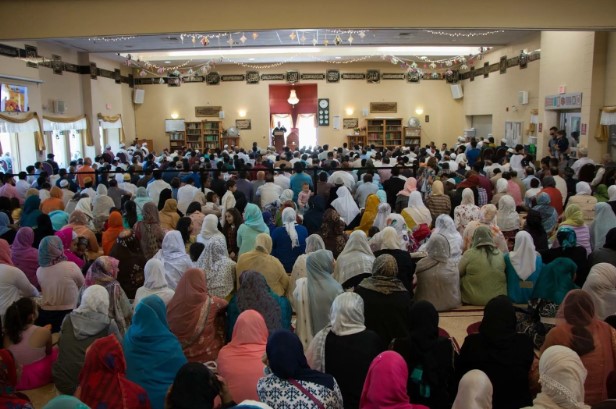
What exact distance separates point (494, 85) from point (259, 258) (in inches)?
587

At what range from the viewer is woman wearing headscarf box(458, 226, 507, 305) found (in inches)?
210

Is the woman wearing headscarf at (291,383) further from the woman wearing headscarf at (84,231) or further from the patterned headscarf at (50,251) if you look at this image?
the woman wearing headscarf at (84,231)

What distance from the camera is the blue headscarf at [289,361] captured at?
258cm

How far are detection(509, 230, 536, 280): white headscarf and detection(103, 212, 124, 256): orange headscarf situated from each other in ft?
14.4

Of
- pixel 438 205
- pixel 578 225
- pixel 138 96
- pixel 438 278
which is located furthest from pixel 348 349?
pixel 138 96

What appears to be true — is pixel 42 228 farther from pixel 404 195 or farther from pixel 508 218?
pixel 508 218

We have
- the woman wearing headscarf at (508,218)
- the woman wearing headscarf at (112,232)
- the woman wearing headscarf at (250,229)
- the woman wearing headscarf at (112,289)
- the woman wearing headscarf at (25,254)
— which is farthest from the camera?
the woman wearing headscarf at (508,218)

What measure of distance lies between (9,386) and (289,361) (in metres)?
1.52

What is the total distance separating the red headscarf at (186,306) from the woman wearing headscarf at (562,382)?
2.35 metres

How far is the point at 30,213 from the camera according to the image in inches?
297

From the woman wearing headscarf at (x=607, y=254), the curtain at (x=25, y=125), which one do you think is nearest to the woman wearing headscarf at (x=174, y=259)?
the woman wearing headscarf at (x=607, y=254)

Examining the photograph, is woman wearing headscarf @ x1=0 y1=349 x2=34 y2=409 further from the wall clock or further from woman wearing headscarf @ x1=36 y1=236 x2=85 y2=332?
the wall clock

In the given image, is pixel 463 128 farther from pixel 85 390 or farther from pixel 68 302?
pixel 85 390

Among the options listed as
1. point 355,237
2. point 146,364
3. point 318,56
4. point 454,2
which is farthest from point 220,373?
point 318,56
